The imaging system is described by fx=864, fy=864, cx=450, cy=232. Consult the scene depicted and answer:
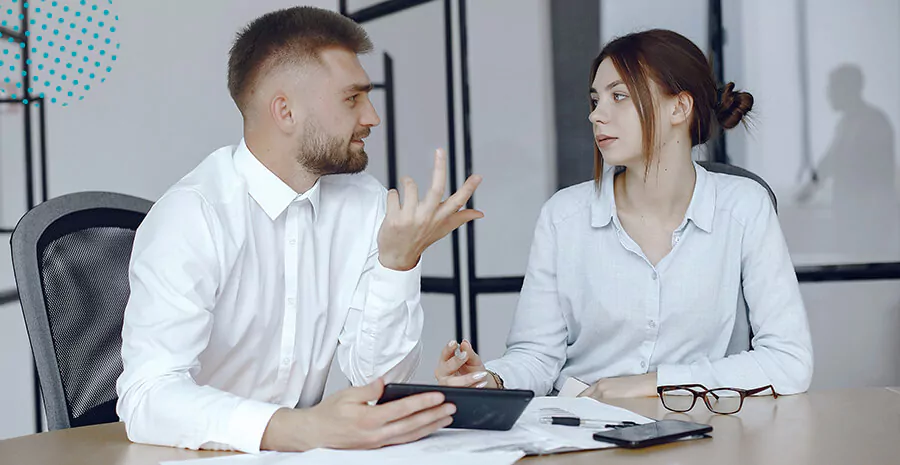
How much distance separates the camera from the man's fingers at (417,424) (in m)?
1.07

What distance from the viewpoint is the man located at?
49.9 inches

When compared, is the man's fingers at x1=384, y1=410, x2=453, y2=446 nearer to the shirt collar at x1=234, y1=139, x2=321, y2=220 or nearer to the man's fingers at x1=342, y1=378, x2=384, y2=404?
the man's fingers at x1=342, y1=378, x2=384, y2=404

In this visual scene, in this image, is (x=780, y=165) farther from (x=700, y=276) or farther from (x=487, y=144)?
(x=700, y=276)

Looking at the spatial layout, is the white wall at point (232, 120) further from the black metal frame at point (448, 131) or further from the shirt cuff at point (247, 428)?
the shirt cuff at point (247, 428)

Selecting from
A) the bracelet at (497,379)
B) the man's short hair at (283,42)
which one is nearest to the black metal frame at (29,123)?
the man's short hair at (283,42)

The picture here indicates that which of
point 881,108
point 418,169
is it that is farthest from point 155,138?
point 881,108

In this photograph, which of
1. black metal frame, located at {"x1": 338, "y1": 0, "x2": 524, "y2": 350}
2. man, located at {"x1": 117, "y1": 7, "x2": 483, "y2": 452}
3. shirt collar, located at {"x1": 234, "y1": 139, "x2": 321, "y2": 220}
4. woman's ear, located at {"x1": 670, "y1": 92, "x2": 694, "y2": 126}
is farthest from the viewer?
black metal frame, located at {"x1": 338, "y1": 0, "x2": 524, "y2": 350}

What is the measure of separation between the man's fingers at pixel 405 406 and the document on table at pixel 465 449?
4 centimetres

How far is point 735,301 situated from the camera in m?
1.92

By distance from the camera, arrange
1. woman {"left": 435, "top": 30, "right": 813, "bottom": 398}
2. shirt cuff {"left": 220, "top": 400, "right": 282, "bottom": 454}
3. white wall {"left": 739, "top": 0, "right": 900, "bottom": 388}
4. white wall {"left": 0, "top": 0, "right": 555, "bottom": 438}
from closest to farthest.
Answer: shirt cuff {"left": 220, "top": 400, "right": 282, "bottom": 454} → woman {"left": 435, "top": 30, "right": 813, "bottom": 398} → white wall {"left": 739, "top": 0, "right": 900, "bottom": 388} → white wall {"left": 0, "top": 0, "right": 555, "bottom": 438}

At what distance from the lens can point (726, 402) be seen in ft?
4.48

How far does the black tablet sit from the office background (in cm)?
228

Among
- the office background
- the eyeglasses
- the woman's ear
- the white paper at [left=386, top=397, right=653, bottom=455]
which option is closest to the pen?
the white paper at [left=386, top=397, right=653, bottom=455]

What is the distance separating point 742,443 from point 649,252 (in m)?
0.89
